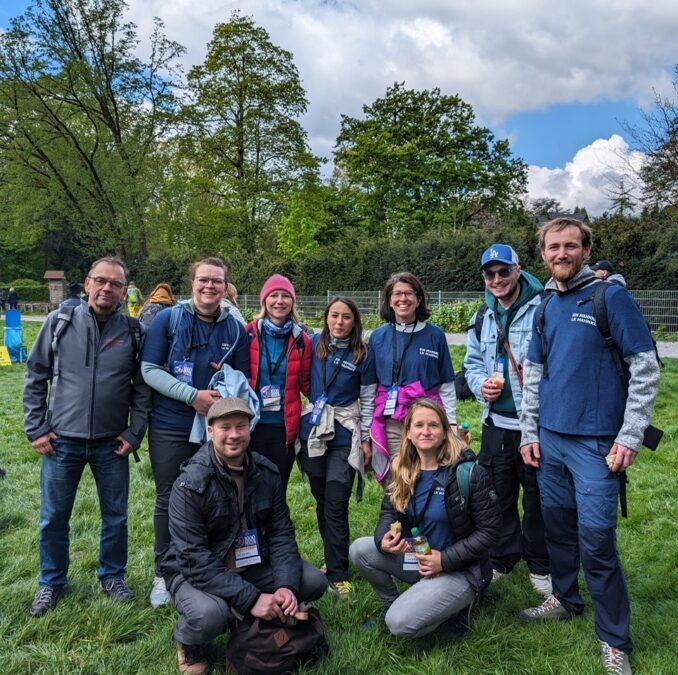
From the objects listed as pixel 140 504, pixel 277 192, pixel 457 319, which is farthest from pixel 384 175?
pixel 140 504

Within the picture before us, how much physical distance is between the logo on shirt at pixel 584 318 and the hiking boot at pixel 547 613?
1.73 meters

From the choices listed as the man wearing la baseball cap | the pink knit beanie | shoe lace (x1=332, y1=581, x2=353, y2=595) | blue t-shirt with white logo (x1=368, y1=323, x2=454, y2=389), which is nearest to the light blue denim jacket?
the man wearing la baseball cap

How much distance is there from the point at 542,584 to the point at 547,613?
1.23 feet

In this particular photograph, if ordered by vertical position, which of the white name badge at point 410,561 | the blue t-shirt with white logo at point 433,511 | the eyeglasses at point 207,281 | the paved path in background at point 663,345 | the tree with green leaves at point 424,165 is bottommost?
the paved path in background at point 663,345

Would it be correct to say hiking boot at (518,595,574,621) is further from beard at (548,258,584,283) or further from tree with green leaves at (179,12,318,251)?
tree with green leaves at (179,12,318,251)

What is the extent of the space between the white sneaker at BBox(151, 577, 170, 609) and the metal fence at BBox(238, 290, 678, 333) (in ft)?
25.8

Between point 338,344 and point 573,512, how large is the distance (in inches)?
70.1

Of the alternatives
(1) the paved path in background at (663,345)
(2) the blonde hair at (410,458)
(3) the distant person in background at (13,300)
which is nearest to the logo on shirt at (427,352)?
(2) the blonde hair at (410,458)

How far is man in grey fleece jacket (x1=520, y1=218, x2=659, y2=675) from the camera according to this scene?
2.67 m

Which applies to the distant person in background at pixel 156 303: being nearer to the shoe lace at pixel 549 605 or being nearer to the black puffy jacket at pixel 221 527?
the black puffy jacket at pixel 221 527

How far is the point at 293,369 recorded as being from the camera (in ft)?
12.5

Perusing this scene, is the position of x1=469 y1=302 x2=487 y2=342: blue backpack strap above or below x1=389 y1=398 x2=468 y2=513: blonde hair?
above

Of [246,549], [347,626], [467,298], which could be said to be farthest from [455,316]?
[246,549]

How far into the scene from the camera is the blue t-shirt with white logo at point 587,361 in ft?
8.84
